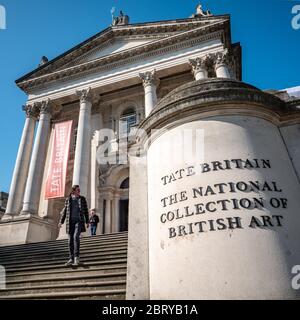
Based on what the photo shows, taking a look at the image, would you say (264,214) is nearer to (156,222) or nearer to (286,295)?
(286,295)

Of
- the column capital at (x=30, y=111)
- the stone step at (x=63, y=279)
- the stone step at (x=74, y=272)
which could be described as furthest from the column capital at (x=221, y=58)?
the stone step at (x=63, y=279)

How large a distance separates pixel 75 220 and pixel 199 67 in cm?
1288

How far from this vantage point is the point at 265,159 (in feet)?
10.5

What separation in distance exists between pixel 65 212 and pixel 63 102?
15.5 meters

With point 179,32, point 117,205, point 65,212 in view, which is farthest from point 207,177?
point 179,32

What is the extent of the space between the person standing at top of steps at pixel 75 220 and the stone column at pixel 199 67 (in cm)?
1188

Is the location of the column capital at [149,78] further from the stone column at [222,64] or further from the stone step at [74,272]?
the stone step at [74,272]

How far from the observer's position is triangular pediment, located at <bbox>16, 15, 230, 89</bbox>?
658 inches

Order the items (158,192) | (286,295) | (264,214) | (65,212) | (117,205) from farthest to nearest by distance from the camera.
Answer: (117,205) → (65,212) → (158,192) → (264,214) → (286,295)

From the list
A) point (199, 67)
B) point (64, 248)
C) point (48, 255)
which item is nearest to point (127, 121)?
point (199, 67)

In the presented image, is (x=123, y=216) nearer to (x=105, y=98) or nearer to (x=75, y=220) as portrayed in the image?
(x=105, y=98)

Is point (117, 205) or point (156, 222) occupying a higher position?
point (117, 205)

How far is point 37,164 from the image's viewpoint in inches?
669

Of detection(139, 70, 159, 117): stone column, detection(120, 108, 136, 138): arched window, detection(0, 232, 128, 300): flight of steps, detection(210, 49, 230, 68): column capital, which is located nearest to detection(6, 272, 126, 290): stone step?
detection(0, 232, 128, 300): flight of steps
